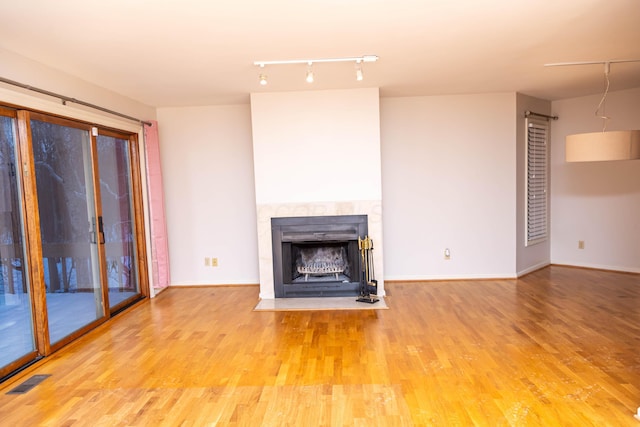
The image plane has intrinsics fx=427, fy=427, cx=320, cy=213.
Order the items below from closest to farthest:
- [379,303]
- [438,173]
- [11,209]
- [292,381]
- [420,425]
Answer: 1. [420,425]
2. [292,381]
3. [11,209]
4. [379,303]
5. [438,173]

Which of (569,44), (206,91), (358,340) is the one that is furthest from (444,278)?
(206,91)

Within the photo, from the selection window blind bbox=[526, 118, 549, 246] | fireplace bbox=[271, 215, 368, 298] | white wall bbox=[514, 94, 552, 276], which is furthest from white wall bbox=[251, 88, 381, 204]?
window blind bbox=[526, 118, 549, 246]

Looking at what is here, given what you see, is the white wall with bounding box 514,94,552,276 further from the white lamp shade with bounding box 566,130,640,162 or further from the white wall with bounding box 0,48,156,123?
the white wall with bounding box 0,48,156,123

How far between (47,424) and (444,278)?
442 centimetres

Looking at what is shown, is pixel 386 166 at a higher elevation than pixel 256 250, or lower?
higher

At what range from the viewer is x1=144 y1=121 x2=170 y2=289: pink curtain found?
16.9 ft

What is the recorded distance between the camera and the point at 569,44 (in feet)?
10.8

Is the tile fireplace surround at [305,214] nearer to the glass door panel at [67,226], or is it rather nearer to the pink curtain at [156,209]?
the pink curtain at [156,209]

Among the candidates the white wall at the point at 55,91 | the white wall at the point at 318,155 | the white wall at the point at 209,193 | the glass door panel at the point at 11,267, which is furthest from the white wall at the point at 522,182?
the glass door panel at the point at 11,267

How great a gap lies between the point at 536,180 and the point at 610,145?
8.47 ft

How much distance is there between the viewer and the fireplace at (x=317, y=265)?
16.0ft

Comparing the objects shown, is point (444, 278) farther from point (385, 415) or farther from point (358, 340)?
point (385, 415)

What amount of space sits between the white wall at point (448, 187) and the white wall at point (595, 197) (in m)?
1.08

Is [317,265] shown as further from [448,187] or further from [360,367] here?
[360,367]
